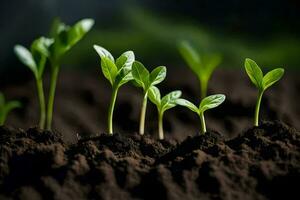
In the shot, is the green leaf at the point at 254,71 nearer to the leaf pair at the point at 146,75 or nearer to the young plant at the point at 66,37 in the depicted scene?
the leaf pair at the point at 146,75

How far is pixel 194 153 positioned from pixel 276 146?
198 millimetres

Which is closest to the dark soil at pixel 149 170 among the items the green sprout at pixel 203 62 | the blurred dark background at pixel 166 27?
the green sprout at pixel 203 62

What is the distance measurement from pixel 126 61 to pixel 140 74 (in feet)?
0.21

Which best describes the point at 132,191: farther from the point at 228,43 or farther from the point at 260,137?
the point at 228,43

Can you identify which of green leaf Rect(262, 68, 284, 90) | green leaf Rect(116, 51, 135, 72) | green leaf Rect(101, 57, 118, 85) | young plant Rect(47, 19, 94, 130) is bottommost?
green leaf Rect(262, 68, 284, 90)

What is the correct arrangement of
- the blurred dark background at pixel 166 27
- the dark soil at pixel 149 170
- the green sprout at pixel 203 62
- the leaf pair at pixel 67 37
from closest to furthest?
the dark soil at pixel 149 170 → the leaf pair at pixel 67 37 → the green sprout at pixel 203 62 → the blurred dark background at pixel 166 27

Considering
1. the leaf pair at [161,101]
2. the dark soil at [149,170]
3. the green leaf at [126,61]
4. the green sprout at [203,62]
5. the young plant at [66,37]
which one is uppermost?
the green sprout at [203,62]

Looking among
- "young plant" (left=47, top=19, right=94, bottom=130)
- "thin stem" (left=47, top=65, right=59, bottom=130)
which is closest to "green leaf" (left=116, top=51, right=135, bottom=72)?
"young plant" (left=47, top=19, right=94, bottom=130)

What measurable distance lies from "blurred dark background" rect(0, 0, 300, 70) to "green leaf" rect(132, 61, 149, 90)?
1.60 meters

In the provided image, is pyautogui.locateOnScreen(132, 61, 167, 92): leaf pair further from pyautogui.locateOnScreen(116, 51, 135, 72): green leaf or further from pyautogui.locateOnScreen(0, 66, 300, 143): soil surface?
pyautogui.locateOnScreen(0, 66, 300, 143): soil surface

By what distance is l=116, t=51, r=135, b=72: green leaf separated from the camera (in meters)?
1.55

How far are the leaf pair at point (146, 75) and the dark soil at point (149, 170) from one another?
0.70 feet

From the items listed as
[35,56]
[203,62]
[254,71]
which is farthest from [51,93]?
[254,71]

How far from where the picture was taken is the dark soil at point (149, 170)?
3.85 feet
